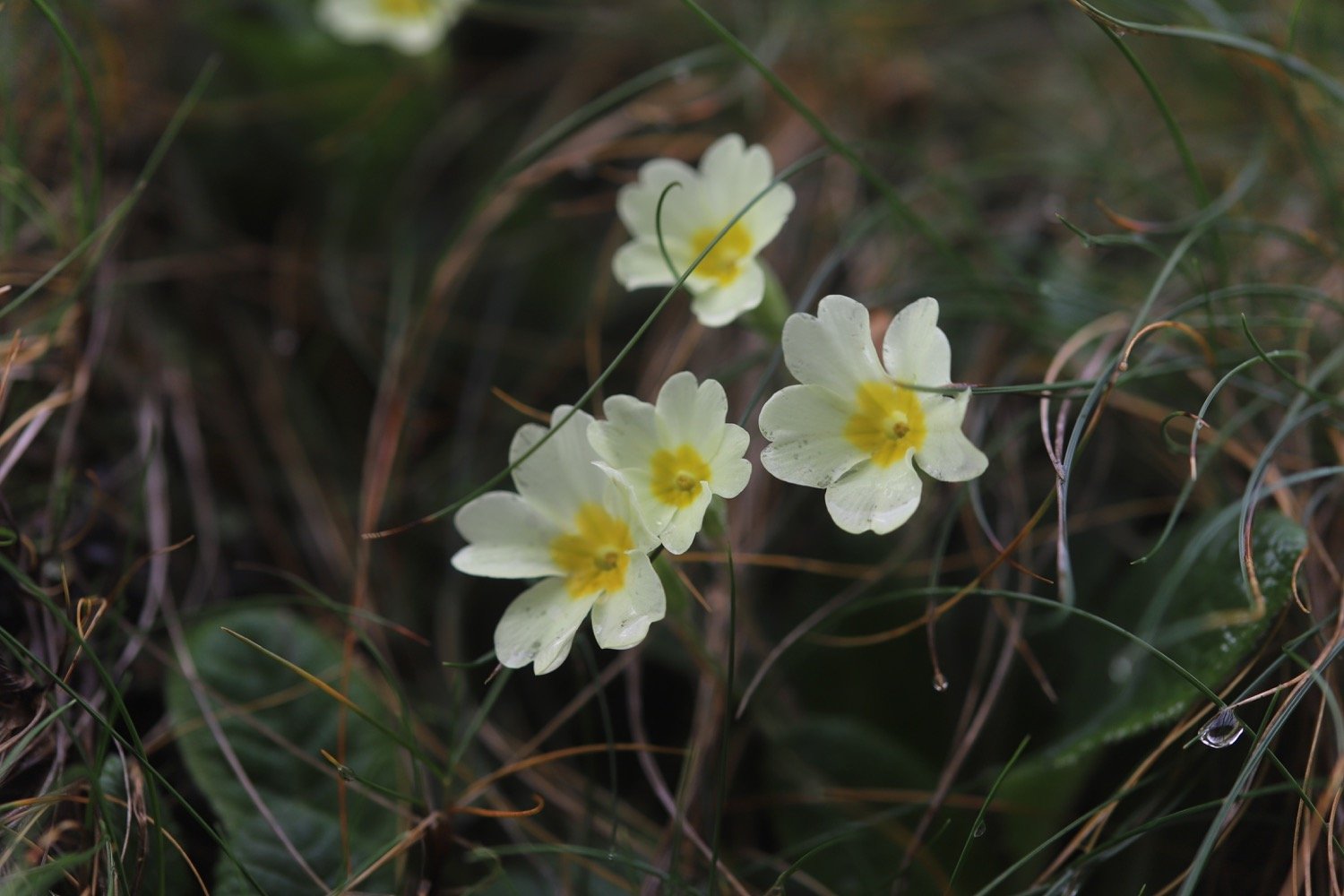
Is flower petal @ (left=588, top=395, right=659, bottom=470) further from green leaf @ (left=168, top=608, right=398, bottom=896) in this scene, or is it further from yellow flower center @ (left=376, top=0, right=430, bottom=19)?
yellow flower center @ (left=376, top=0, right=430, bottom=19)

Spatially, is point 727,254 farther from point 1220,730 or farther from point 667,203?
point 1220,730

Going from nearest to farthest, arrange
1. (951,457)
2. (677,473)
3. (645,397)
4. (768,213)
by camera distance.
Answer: (951,457) → (677,473) → (768,213) → (645,397)

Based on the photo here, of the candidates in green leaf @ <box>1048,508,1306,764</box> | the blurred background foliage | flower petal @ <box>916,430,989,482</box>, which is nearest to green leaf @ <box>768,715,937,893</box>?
the blurred background foliage

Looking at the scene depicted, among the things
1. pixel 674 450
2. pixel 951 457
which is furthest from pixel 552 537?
pixel 951 457

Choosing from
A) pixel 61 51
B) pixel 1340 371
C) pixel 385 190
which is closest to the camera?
pixel 1340 371

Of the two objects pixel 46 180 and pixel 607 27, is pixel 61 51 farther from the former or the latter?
pixel 607 27

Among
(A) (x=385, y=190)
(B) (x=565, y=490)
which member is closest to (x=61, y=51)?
(A) (x=385, y=190)
